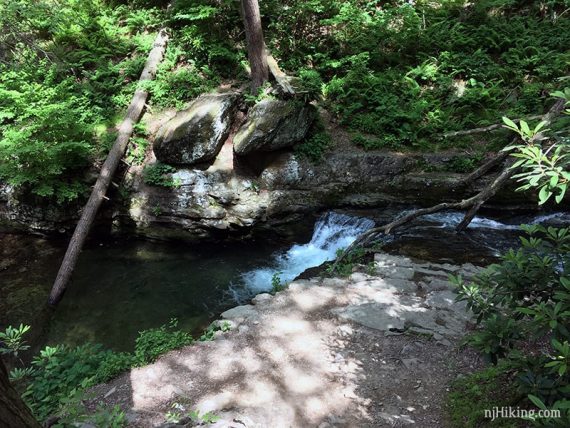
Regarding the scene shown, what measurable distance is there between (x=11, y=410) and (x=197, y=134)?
8957 millimetres

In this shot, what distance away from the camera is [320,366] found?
Answer: 16.0 feet

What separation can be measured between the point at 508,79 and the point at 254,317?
34.9ft

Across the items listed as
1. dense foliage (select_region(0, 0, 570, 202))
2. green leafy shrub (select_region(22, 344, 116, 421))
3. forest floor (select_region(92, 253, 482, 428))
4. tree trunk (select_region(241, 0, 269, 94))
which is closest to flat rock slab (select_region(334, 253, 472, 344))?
forest floor (select_region(92, 253, 482, 428))

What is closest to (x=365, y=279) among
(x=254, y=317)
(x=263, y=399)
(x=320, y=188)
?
(x=254, y=317)

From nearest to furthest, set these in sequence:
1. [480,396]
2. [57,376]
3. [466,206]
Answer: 1. [480,396]
2. [57,376]
3. [466,206]

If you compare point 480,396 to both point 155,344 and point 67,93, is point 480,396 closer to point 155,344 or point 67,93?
point 155,344

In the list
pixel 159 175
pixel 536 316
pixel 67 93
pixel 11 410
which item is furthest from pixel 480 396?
pixel 67 93

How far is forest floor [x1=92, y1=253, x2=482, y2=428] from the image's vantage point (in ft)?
13.6

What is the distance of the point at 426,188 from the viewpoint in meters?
9.84

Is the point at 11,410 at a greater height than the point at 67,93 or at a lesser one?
lesser

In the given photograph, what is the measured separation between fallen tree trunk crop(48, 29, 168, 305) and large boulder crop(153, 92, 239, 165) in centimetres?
119

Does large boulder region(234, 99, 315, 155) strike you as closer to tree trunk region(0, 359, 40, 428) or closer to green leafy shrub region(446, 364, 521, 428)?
green leafy shrub region(446, 364, 521, 428)

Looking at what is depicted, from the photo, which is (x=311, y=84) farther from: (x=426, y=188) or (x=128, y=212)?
(x=128, y=212)

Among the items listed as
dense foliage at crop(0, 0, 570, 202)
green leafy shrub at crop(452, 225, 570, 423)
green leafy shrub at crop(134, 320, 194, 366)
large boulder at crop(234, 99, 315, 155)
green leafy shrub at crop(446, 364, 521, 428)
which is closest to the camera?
green leafy shrub at crop(452, 225, 570, 423)
